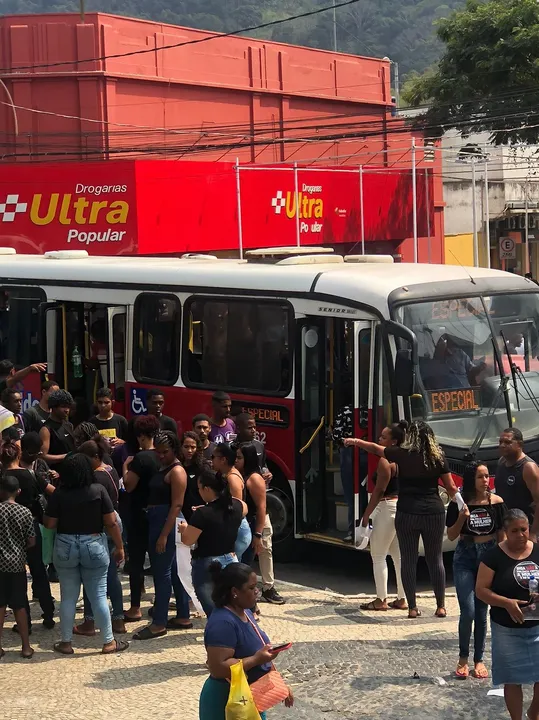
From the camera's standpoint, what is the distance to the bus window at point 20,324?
47.6 feet

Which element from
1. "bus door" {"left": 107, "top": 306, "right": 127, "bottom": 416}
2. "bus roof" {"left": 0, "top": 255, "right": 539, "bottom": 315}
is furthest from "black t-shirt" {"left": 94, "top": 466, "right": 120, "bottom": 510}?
"bus door" {"left": 107, "top": 306, "right": 127, "bottom": 416}

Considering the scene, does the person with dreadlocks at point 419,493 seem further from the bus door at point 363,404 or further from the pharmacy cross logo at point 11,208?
the pharmacy cross logo at point 11,208

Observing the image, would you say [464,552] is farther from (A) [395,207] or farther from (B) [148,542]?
(A) [395,207]

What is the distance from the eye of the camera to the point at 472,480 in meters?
7.73

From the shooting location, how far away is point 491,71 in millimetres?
38062

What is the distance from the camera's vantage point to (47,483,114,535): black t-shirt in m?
7.95

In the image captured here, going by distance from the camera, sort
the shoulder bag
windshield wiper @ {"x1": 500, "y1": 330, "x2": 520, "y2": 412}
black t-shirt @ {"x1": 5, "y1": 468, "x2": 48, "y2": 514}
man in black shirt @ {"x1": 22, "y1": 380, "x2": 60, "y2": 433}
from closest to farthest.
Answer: the shoulder bag
black t-shirt @ {"x1": 5, "y1": 468, "x2": 48, "y2": 514}
windshield wiper @ {"x1": 500, "y1": 330, "x2": 520, "y2": 412}
man in black shirt @ {"x1": 22, "y1": 380, "x2": 60, "y2": 433}

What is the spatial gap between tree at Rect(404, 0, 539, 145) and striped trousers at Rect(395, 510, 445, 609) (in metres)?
29.1

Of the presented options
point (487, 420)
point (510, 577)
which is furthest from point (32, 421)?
point (510, 577)

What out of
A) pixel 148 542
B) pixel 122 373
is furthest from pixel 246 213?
pixel 148 542

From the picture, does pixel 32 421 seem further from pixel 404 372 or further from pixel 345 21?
pixel 345 21

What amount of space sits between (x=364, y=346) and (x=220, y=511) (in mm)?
3574

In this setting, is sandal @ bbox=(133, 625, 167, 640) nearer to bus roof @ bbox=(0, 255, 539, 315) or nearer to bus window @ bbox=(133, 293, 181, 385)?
bus roof @ bbox=(0, 255, 539, 315)

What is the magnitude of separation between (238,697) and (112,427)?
6049mm
